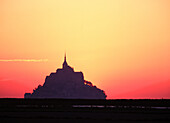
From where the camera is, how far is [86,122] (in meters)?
38.7

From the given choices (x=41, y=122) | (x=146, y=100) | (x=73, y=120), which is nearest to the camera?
(x=41, y=122)

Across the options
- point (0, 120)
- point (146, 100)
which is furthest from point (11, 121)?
point (146, 100)

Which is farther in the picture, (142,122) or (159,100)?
(159,100)

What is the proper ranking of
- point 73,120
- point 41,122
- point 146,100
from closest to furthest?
1. point 41,122
2. point 73,120
3. point 146,100

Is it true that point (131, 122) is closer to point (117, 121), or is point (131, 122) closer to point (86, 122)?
point (117, 121)

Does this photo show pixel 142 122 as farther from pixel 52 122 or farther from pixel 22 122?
pixel 22 122

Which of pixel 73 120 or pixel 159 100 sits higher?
pixel 159 100

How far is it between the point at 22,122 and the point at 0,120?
263 cm

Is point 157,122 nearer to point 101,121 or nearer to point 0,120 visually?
point 101,121

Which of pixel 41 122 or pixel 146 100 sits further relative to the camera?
pixel 146 100

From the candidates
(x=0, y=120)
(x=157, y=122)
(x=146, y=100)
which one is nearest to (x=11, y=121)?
(x=0, y=120)

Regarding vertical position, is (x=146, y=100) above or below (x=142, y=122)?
above

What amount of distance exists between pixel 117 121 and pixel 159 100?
4764 centimetres

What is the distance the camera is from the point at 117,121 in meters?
39.7
